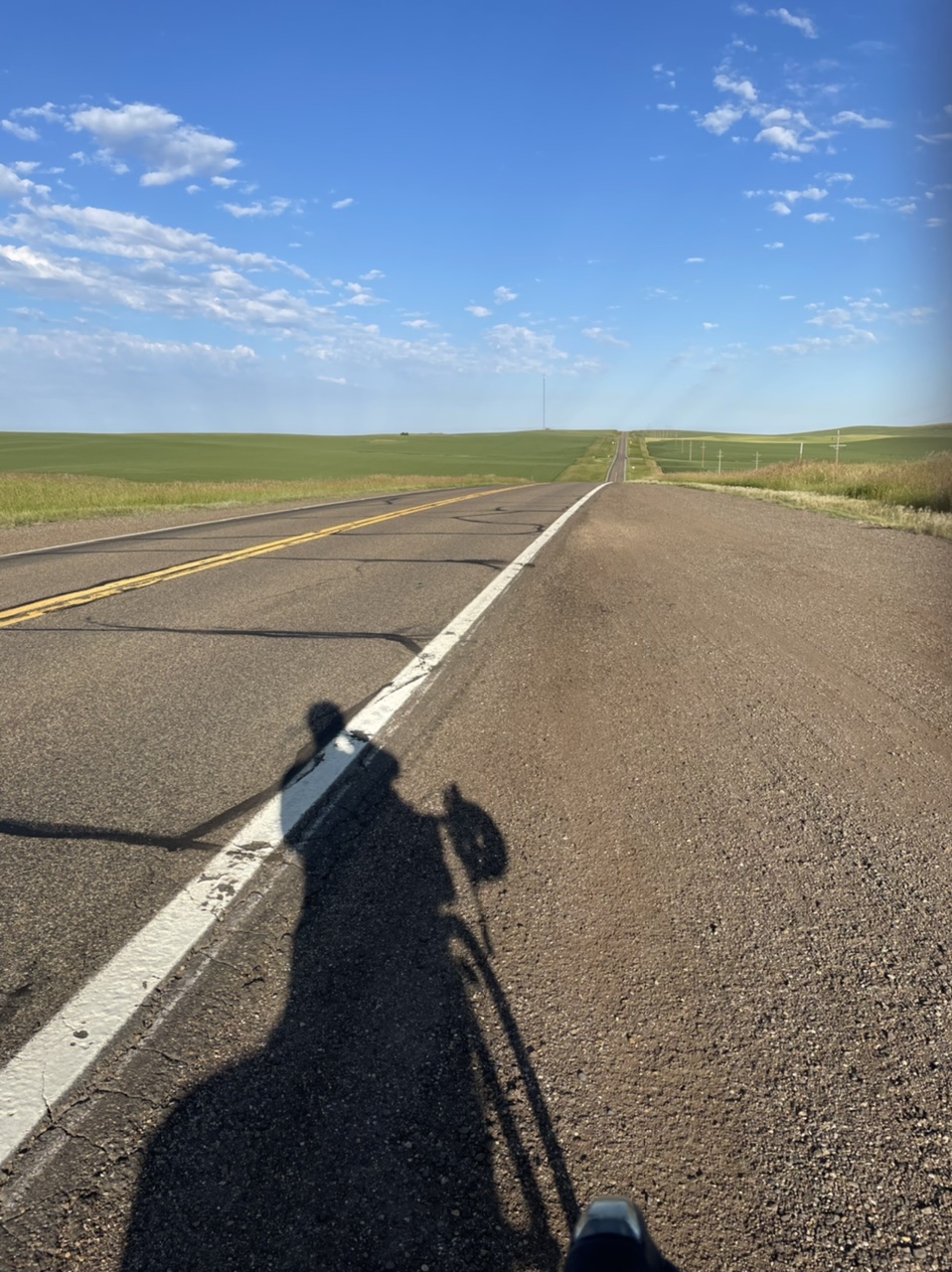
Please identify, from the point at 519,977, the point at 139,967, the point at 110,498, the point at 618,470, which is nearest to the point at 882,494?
the point at 110,498

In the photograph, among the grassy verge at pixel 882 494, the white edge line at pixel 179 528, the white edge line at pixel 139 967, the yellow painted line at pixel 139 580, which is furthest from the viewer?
the grassy verge at pixel 882 494

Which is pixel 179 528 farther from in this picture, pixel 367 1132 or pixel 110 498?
pixel 367 1132

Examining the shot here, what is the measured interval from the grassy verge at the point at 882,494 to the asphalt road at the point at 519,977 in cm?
1045

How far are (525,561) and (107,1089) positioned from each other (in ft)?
27.1

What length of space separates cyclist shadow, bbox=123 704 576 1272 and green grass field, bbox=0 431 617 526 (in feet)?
49.1

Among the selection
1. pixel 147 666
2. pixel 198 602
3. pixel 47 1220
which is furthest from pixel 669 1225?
pixel 198 602

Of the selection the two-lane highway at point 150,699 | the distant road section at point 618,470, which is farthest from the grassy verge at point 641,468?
the two-lane highway at point 150,699

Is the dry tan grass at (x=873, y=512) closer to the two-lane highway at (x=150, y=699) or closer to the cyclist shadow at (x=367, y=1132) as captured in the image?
the two-lane highway at (x=150, y=699)

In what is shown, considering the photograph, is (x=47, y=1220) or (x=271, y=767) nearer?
(x=47, y=1220)

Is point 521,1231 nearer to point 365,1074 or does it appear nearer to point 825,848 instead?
point 365,1074

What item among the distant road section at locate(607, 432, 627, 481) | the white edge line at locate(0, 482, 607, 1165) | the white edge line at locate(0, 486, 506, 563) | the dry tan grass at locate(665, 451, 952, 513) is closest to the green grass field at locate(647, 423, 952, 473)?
the dry tan grass at locate(665, 451, 952, 513)

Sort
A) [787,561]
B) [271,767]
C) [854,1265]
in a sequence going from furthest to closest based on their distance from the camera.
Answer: [787,561] < [271,767] < [854,1265]

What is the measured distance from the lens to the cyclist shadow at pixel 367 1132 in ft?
4.69

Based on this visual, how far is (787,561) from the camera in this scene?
955cm
